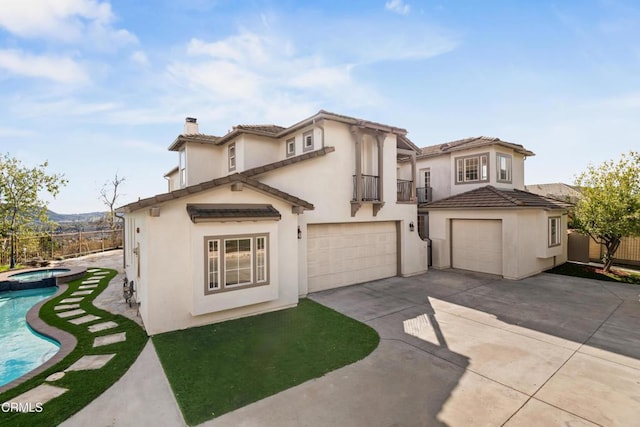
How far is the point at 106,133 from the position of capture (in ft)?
57.6

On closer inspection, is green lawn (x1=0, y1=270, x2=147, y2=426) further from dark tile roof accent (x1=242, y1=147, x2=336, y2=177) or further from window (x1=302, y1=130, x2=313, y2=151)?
window (x1=302, y1=130, x2=313, y2=151)

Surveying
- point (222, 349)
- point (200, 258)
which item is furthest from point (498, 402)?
point (200, 258)

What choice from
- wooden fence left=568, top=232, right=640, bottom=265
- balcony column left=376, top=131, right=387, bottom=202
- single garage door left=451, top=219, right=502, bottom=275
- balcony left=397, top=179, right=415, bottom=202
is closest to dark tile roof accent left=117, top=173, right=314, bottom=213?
balcony column left=376, top=131, right=387, bottom=202

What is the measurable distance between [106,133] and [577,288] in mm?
24743

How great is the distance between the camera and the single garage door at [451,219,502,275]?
13.5m

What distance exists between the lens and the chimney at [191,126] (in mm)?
16844

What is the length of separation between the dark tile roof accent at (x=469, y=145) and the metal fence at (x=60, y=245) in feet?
80.4

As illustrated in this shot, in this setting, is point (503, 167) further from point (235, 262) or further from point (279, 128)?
point (235, 262)

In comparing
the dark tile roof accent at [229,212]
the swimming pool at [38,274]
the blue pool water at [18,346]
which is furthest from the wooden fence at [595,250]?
the swimming pool at [38,274]

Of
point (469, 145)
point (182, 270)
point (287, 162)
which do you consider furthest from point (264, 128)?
point (469, 145)

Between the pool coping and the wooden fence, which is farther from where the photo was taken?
the wooden fence

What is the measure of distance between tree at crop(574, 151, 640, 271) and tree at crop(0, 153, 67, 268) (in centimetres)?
3005

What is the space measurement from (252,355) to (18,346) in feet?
20.5

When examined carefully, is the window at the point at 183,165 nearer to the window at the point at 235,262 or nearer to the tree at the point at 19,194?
the window at the point at 235,262
